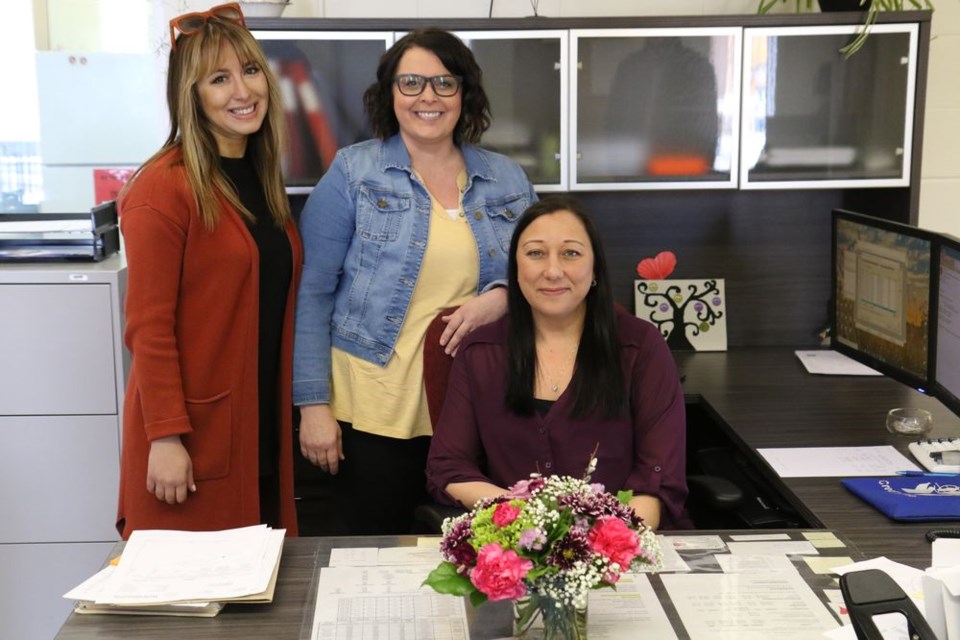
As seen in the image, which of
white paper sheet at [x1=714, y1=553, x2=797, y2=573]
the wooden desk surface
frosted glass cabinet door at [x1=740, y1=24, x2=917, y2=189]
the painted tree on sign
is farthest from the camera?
the painted tree on sign

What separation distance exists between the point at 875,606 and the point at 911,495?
0.82m

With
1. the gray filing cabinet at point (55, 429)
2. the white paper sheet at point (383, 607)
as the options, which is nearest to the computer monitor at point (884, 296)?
the white paper sheet at point (383, 607)

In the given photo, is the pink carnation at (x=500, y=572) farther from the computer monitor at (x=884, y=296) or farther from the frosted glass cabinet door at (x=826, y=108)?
the frosted glass cabinet door at (x=826, y=108)

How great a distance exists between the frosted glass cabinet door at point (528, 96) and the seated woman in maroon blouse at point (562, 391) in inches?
34.0

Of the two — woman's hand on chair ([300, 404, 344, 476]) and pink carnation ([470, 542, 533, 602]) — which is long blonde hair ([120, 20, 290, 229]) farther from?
pink carnation ([470, 542, 533, 602])

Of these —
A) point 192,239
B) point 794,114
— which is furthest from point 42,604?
point 794,114

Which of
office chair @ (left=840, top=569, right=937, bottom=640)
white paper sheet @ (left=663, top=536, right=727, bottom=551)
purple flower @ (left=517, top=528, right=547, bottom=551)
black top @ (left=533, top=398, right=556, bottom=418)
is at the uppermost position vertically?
purple flower @ (left=517, top=528, right=547, bottom=551)

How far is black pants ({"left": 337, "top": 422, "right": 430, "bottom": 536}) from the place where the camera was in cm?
253

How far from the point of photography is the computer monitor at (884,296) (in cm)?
237

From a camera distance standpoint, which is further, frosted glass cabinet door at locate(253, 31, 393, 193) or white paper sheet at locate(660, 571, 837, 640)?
frosted glass cabinet door at locate(253, 31, 393, 193)

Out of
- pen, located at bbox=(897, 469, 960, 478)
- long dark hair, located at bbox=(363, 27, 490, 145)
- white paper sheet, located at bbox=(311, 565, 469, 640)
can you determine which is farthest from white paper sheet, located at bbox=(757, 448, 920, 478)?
long dark hair, located at bbox=(363, 27, 490, 145)

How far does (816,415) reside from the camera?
2674mm

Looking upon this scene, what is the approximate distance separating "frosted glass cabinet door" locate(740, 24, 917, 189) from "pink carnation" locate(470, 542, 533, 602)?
2.05m

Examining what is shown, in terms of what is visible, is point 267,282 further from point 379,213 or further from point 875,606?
point 875,606
